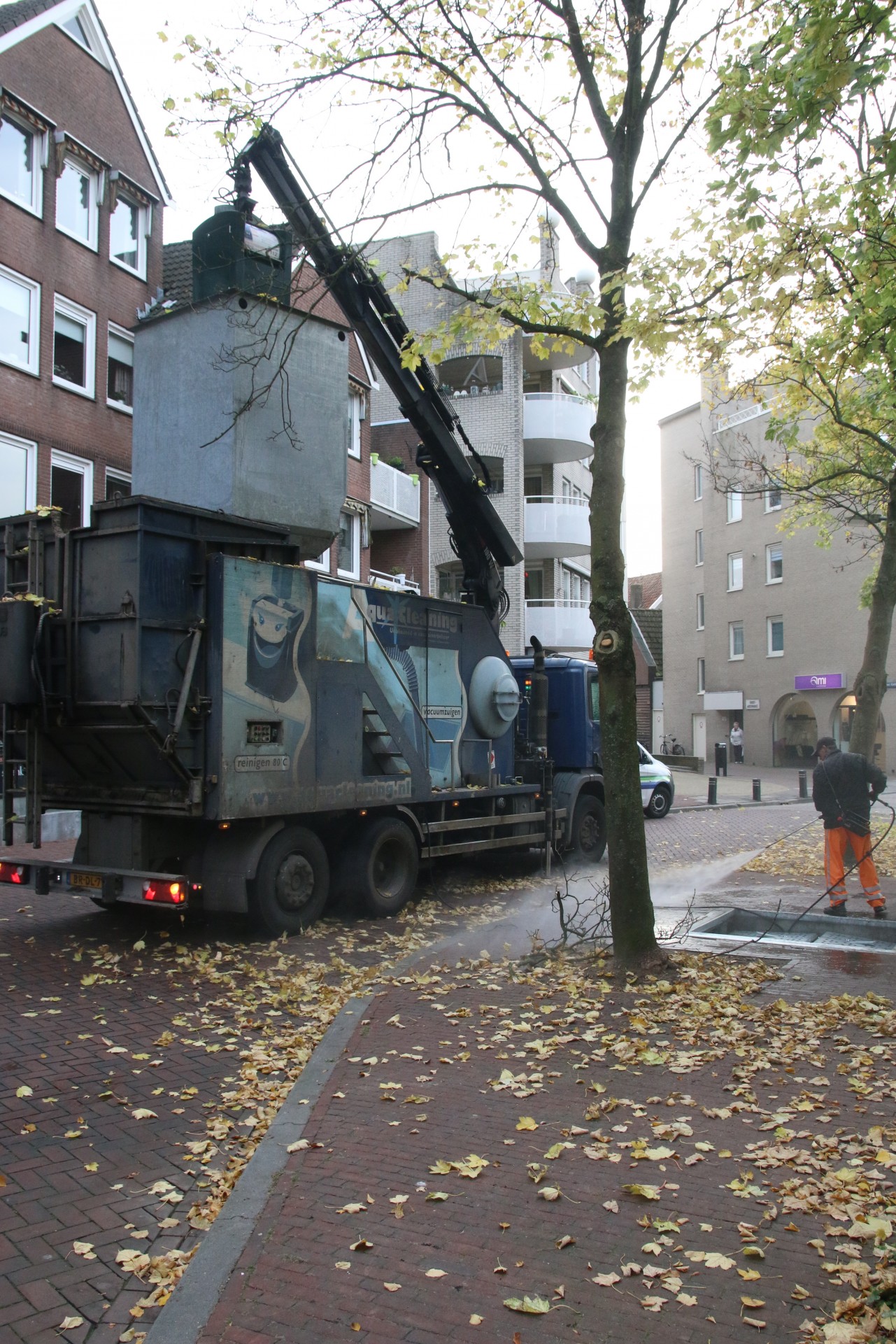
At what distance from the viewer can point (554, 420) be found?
33281mm

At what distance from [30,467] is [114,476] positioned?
2.06 m

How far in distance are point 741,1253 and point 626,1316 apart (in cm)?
57

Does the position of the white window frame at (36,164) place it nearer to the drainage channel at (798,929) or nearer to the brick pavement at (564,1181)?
the drainage channel at (798,929)

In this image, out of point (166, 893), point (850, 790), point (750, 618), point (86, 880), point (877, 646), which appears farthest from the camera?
point (750, 618)

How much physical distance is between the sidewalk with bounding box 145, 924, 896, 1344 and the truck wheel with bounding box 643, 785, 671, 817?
15756mm

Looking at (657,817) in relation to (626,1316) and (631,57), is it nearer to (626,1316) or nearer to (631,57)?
(631,57)

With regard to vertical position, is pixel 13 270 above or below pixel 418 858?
above

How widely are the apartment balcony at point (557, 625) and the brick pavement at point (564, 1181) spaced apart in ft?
87.3

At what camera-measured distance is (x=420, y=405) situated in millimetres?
12258

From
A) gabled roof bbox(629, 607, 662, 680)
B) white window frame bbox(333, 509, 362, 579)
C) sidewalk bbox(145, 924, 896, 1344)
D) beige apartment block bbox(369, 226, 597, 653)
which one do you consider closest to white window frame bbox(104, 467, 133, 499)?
white window frame bbox(333, 509, 362, 579)

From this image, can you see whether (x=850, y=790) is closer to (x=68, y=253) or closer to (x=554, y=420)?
(x=68, y=253)

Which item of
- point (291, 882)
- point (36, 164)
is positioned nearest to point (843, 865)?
point (291, 882)

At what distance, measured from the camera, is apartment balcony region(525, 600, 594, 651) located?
3312 centimetres

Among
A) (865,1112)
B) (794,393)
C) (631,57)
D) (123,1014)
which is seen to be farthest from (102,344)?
(865,1112)
